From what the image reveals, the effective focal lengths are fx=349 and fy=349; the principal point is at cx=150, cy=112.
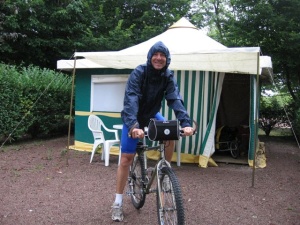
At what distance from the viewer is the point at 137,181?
373 centimetres

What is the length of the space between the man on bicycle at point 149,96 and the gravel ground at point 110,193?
78 centimetres

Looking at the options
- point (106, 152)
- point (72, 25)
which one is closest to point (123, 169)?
point (106, 152)

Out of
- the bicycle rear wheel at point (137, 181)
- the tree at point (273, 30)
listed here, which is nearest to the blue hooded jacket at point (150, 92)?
the bicycle rear wheel at point (137, 181)

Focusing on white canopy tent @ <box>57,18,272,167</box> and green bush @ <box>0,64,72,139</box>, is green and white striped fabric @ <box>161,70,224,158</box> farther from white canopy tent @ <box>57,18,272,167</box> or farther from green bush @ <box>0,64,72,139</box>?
green bush @ <box>0,64,72,139</box>

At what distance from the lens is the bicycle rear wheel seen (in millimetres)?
3598

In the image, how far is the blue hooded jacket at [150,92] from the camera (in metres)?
Answer: 3.12

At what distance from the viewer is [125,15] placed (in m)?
15.8

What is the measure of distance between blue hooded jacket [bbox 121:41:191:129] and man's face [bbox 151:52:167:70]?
3cm

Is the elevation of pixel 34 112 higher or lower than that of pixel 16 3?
lower

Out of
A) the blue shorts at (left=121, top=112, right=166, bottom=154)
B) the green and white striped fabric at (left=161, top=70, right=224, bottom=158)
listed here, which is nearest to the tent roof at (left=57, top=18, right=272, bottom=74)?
the green and white striped fabric at (left=161, top=70, right=224, bottom=158)

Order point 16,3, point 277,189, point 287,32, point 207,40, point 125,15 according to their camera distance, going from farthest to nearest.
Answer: point 125,15
point 16,3
point 287,32
point 207,40
point 277,189

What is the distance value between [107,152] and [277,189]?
3012mm

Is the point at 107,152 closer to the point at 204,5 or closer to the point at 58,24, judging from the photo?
the point at 58,24

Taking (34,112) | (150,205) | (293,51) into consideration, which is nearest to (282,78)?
(293,51)
